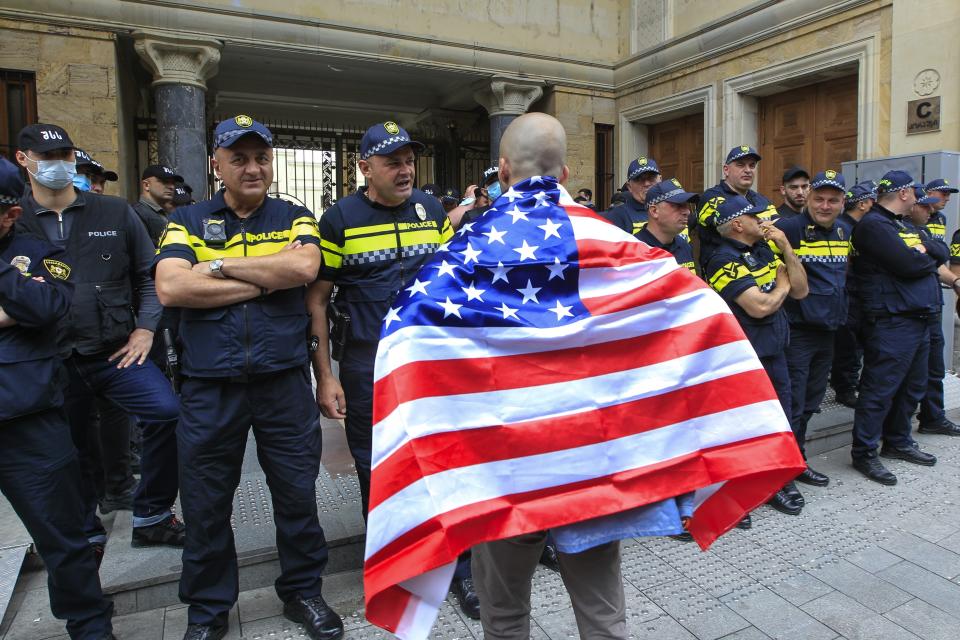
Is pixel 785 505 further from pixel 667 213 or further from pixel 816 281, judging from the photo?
pixel 667 213

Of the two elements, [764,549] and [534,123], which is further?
[764,549]

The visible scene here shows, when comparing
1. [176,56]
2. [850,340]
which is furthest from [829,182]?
[176,56]

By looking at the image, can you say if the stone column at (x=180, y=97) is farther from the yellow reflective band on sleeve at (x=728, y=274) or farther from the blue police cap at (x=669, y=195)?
the yellow reflective band on sleeve at (x=728, y=274)

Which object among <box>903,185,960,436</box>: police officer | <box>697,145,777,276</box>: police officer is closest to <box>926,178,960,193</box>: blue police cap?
<box>903,185,960,436</box>: police officer

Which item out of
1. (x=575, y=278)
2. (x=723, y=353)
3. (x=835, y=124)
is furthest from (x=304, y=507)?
(x=835, y=124)

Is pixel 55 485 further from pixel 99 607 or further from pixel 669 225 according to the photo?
pixel 669 225

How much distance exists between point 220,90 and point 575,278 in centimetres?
1345

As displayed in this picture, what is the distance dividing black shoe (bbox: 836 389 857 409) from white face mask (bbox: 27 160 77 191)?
6436 mm

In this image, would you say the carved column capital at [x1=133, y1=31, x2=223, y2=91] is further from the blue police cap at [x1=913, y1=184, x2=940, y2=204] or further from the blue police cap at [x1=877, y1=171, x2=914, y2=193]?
the blue police cap at [x1=913, y1=184, x2=940, y2=204]

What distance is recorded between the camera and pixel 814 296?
Result: 4.73 metres

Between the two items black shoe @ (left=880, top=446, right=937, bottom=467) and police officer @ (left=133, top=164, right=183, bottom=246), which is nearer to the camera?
police officer @ (left=133, top=164, right=183, bottom=246)

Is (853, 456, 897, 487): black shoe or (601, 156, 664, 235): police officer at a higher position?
(601, 156, 664, 235): police officer

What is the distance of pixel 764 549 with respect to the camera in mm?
3879

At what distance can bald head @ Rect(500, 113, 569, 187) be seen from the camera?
2002mm
